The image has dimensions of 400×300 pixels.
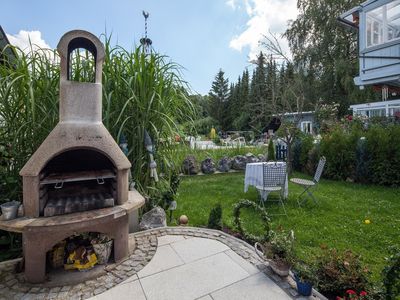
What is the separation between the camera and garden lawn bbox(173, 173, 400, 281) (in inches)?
118

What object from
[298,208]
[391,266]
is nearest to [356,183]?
[298,208]

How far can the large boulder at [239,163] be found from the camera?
858cm

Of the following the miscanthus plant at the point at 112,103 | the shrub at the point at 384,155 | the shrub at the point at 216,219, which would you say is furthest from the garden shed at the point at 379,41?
the shrub at the point at 216,219

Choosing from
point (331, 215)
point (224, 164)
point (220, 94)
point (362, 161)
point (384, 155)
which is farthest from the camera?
point (220, 94)

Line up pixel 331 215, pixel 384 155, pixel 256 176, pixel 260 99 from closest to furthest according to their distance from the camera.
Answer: pixel 331 215 < pixel 256 176 < pixel 384 155 < pixel 260 99

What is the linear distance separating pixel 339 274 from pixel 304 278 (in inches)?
12.2

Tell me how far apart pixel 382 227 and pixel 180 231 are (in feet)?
10.4

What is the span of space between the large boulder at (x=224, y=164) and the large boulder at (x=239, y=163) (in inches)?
7.6

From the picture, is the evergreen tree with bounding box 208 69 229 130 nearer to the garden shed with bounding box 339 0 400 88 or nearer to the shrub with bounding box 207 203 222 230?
the garden shed with bounding box 339 0 400 88

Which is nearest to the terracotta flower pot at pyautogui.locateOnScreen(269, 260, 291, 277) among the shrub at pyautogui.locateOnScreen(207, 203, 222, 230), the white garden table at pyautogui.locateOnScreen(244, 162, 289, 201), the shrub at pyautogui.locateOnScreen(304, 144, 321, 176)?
the shrub at pyautogui.locateOnScreen(207, 203, 222, 230)

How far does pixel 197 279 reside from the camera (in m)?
2.13

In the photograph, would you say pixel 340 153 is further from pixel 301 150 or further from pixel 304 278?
pixel 304 278

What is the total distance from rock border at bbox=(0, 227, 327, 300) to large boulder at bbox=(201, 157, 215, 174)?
509cm

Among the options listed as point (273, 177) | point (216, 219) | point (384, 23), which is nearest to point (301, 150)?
point (273, 177)
